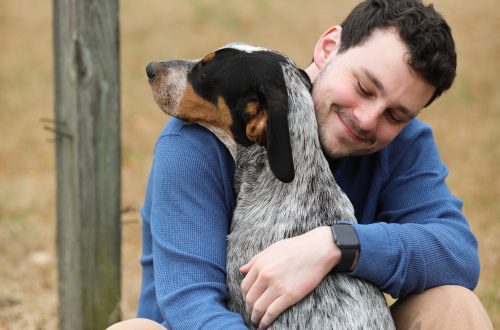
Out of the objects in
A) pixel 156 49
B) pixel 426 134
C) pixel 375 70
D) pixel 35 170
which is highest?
pixel 375 70

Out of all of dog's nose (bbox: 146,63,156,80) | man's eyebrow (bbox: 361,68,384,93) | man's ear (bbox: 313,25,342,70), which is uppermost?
man's ear (bbox: 313,25,342,70)

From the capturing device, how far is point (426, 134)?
3785 mm

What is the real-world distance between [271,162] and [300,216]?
298mm

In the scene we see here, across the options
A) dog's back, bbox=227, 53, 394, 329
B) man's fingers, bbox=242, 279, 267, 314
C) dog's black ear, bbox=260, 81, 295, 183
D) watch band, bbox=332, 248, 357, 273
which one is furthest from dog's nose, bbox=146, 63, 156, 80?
watch band, bbox=332, 248, 357, 273

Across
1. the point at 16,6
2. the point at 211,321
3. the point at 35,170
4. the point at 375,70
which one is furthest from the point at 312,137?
the point at 16,6

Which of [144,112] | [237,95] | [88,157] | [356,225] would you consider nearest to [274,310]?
[356,225]

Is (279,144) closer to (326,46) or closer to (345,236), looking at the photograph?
(345,236)

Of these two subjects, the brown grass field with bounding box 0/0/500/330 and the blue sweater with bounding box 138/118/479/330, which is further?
the brown grass field with bounding box 0/0/500/330

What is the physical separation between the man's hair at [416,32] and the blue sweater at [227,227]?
458mm

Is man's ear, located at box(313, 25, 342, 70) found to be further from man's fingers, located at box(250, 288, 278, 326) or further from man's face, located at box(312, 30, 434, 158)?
man's fingers, located at box(250, 288, 278, 326)

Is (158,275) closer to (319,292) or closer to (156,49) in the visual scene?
(319,292)

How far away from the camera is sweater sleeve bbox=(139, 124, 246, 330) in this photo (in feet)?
10.6

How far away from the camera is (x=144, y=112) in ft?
31.1

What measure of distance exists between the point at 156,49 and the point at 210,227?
8224 mm
